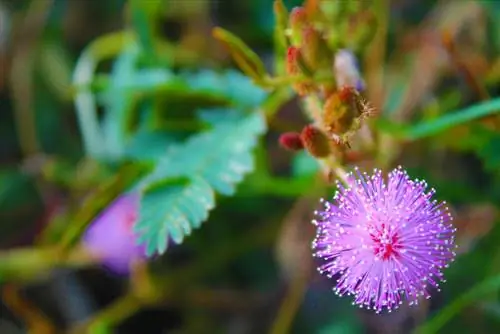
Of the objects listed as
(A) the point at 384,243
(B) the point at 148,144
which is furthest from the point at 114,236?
(A) the point at 384,243

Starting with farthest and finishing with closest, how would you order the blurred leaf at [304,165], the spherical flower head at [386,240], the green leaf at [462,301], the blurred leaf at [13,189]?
1. the blurred leaf at [13,189]
2. the blurred leaf at [304,165]
3. the green leaf at [462,301]
4. the spherical flower head at [386,240]

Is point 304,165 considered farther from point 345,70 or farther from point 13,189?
point 13,189

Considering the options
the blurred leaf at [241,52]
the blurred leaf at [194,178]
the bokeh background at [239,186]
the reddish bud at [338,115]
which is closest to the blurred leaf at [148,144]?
the bokeh background at [239,186]

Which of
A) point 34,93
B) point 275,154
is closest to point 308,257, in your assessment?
point 275,154

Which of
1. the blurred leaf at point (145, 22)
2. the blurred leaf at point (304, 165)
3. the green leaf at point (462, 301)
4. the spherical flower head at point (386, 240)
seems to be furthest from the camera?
the blurred leaf at point (145, 22)

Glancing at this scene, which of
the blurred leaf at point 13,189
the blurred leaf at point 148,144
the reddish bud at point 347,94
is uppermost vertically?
the blurred leaf at point 13,189

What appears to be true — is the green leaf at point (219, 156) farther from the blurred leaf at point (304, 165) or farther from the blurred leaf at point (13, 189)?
the blurred leaf at point (13, 189)

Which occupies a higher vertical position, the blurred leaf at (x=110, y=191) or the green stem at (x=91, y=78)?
the green stem at (x=91, y=78)
